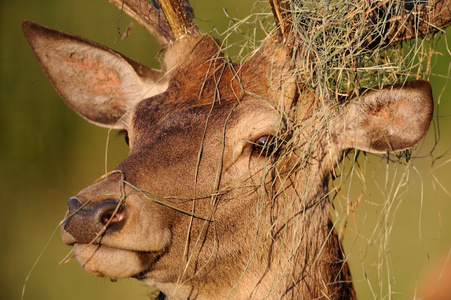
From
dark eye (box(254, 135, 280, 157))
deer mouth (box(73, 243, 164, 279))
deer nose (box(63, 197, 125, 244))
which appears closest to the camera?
deer nose (box(63, 197, 125, 244))

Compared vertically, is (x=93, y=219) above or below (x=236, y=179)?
below

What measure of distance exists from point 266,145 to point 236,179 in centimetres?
20

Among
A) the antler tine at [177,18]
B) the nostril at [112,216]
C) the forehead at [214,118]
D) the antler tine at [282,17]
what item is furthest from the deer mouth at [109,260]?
the antler tine at [177,18]

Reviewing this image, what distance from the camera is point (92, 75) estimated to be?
13.7 feet

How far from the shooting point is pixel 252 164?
325cm

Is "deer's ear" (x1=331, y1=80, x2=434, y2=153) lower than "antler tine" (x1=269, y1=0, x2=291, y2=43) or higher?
lower

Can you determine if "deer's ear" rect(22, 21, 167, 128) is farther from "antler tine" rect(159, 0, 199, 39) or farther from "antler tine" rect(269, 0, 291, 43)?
"antler tine" rect(269, 0, 291, 43)

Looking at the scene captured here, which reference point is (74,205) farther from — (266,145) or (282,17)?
(282,17)

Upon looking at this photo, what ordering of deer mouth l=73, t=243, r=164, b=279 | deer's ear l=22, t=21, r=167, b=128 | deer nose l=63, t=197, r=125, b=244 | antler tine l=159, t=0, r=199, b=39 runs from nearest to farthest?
deer nose l=63, t=197, r=125, b=244 < deer mouth l=73, t=243, r=164, b=279 < antler tine l=159, t=0, r=199, b=39 < deer's ear l=22, t=21, r=167, b=128

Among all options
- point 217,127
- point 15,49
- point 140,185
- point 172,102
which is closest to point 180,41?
point 172,102

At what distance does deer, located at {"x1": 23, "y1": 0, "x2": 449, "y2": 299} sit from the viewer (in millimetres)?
2928

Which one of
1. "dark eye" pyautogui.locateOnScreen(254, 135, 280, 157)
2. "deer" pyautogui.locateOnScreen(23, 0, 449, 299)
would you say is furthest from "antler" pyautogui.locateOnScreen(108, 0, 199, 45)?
"dark eye" pyautogui.locateOnScreen(254, 135, 280, 157)

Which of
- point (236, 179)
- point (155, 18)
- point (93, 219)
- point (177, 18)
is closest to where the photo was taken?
point (93, 219)

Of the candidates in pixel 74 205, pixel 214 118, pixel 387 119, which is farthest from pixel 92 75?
pixel 387 119
